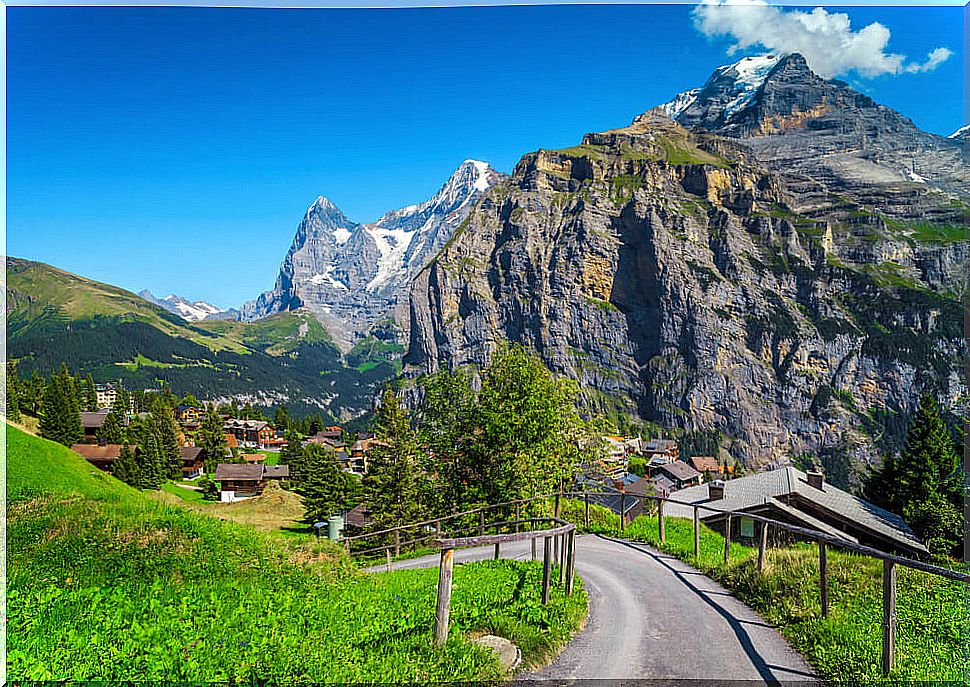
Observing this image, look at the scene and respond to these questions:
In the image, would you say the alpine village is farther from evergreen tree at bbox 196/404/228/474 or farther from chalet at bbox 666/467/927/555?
evergreen tree at bbox 196/404/228/474

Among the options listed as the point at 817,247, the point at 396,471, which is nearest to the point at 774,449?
the point at 817,247

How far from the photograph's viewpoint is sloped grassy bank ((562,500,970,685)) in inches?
161

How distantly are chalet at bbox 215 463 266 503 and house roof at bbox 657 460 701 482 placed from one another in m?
40.4

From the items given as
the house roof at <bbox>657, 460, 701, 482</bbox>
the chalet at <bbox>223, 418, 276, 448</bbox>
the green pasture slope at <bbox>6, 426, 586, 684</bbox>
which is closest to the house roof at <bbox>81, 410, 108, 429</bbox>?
the chalet at <bbox>223, 418, 276, 448</bbox>

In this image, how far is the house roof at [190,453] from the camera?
2178 inches

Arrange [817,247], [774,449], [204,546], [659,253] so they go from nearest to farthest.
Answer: [204,546] → [774,449] → [817,247] → [659,253]

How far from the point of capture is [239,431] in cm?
8294

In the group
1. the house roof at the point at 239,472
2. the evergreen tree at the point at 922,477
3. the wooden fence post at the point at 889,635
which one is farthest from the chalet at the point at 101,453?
the wooden fence post at the point at 889,635

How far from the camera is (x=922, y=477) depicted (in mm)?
25844

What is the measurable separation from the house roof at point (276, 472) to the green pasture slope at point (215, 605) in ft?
159

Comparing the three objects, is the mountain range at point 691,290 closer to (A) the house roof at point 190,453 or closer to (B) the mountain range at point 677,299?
(B) the mountain range at point 677,299

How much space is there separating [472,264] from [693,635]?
157070 millimetres

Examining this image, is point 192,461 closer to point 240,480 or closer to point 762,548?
point 240,480

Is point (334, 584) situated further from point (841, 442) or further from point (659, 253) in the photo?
point (659, 253)
